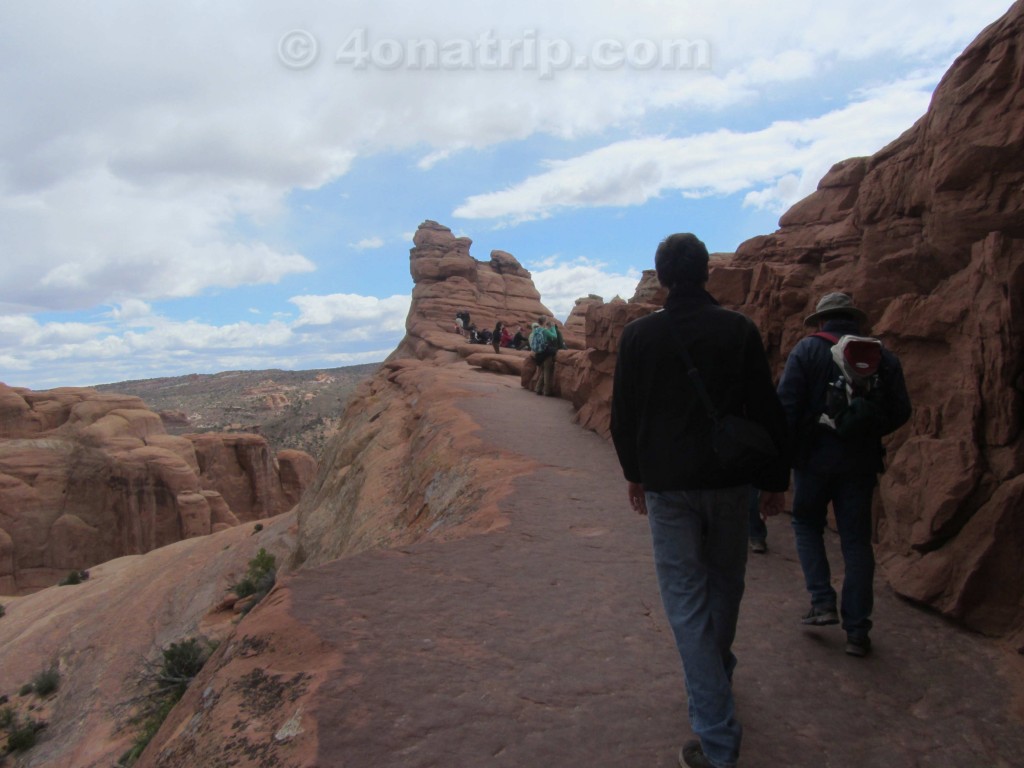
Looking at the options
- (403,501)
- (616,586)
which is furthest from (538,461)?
(616,586)

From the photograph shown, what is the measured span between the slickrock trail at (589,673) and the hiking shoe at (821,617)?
6 cm

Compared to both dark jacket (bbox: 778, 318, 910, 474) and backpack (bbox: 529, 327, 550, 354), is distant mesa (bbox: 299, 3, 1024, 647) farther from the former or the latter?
backpack (bbox: 529, 327, 550, 354)

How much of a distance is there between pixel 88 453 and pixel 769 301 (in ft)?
117

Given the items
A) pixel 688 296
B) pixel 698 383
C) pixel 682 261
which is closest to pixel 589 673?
pixel 698 383

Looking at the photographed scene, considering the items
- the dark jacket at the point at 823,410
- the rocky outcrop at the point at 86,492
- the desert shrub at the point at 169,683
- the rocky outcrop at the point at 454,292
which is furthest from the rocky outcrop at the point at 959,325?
the rocky outcrop at the point at 86,492

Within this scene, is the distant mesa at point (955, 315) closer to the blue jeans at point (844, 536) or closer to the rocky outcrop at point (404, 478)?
the blue jeans at point (844, 536)

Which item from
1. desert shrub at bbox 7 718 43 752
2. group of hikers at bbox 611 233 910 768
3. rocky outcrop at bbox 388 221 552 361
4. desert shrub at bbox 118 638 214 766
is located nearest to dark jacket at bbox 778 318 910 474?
group of hikers at bbox 611 233 910 768

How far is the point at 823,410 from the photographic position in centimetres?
389

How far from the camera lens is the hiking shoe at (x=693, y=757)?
8.58 ft

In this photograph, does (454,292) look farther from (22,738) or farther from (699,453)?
(699,453)

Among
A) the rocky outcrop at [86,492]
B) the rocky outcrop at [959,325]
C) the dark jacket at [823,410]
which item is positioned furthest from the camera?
the rocky outcrop at [86,492]

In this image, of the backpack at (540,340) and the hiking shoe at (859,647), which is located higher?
the backpack at (540,340)

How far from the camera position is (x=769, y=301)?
745 centimetres

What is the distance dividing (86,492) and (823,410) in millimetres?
37203
